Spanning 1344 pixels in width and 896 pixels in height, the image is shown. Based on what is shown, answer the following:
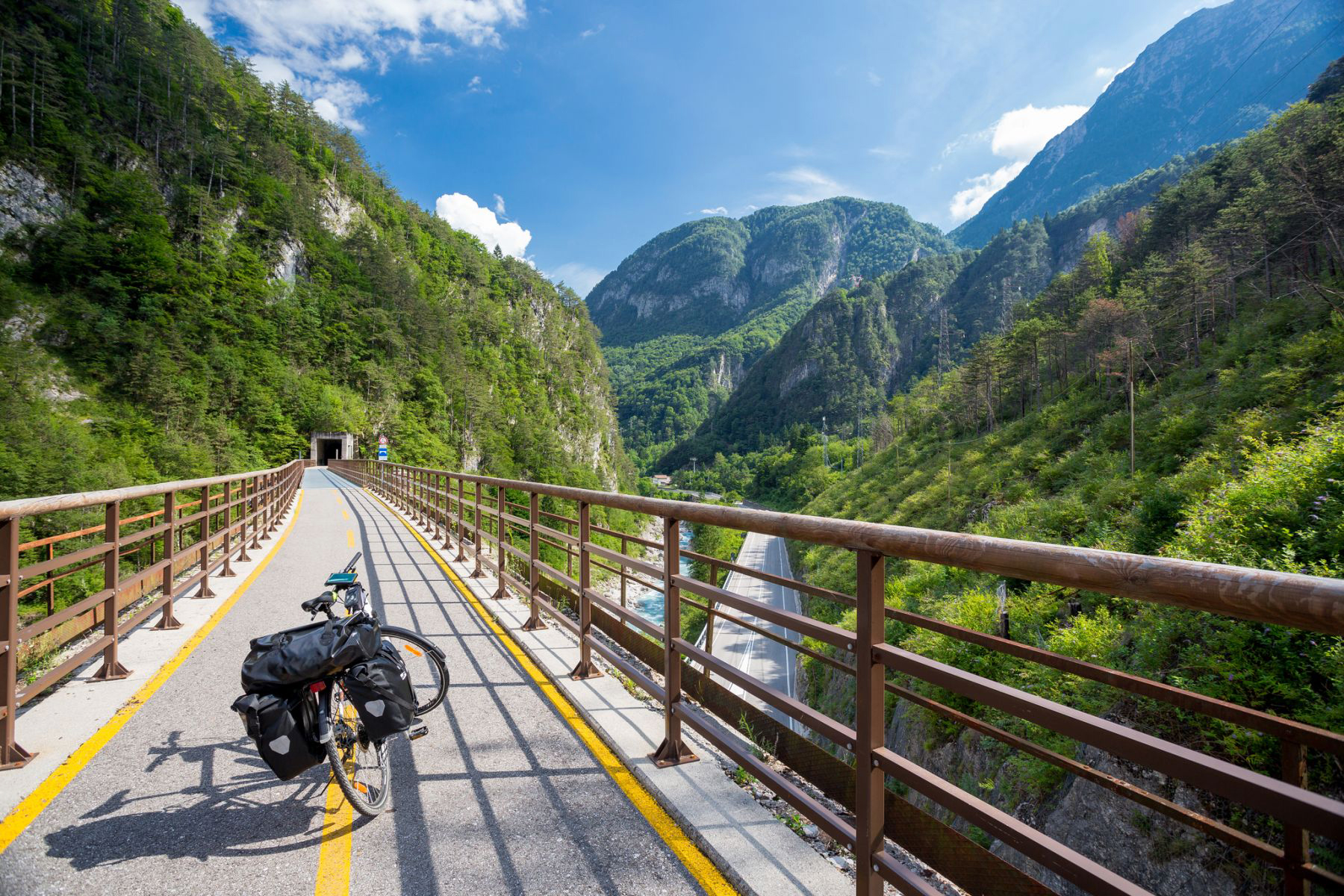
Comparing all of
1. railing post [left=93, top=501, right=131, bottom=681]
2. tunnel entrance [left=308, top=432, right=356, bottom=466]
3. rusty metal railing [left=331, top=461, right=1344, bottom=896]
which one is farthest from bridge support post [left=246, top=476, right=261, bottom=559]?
tunnel entrance [left=308, top=432, right=356, bottom=466]

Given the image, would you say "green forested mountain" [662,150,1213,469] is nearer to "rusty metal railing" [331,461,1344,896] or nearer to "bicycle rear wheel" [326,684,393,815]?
"rusty metal railing" [331,461,1344,896]

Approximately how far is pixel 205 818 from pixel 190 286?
7735 centimetres

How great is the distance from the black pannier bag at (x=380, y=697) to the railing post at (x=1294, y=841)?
9.94 ft

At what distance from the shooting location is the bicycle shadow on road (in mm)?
2623

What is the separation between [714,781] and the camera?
318cm

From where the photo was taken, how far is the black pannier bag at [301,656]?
2660mm

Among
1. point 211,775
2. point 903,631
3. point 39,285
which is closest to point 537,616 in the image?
point 211,775

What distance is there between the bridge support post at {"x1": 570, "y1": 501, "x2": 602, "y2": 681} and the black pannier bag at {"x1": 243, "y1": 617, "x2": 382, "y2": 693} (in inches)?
67.5

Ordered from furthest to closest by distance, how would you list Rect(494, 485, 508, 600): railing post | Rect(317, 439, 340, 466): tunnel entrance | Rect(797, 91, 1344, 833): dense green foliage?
Rect(317, 439, 340, 466): tunnel entrance < Rect(797, 91, 1344, 833): dense green foliage < Rect(494, 485, 508, 600): railing post

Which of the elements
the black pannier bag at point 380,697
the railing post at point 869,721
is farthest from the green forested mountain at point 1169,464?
the black pannier bag at point 380,697

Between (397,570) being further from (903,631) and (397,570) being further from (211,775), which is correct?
(903,631)

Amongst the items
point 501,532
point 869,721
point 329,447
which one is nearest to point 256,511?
point 501,532

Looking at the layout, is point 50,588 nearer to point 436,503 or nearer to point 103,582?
point 103,582

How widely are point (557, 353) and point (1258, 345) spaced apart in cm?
11856
